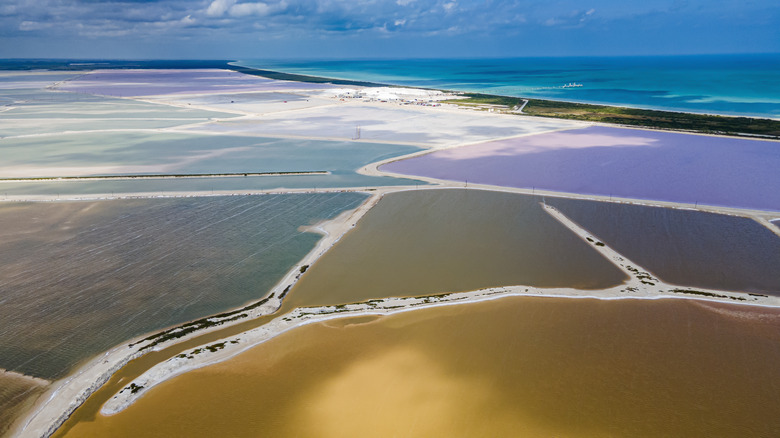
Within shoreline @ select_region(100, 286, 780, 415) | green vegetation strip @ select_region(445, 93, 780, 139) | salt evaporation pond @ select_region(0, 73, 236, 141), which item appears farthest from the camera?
salt evaporation pond @ select_region(0, 73, 236, 141)

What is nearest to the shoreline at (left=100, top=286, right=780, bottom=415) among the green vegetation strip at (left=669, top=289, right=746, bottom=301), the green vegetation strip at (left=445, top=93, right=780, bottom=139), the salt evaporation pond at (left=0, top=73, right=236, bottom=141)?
the green vegetation strip at (left=669, top=289, right=746, bottom=301)

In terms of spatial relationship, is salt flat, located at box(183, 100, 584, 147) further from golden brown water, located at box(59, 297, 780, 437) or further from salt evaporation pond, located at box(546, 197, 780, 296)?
golden brown water, located at box(59, 297, 780, 437)

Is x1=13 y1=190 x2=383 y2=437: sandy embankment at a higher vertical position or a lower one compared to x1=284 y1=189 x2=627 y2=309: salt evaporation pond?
lower

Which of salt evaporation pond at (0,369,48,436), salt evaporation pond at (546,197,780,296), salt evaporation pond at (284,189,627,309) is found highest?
salt evaporation pond at (546,197,780,296)

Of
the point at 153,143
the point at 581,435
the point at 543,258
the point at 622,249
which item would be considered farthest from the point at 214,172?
the point at 581,435

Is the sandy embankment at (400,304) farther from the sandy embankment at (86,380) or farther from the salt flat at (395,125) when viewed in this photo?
the salt flat at (395,125)

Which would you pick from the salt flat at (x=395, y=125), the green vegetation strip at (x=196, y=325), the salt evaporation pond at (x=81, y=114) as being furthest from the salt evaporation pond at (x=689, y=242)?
the salt evaporation pond at (x=81, y=114)
